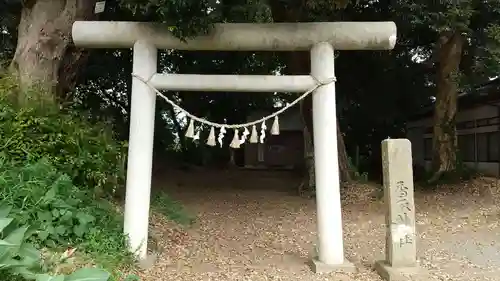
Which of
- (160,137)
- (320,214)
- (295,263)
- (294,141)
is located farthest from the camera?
(294,141)

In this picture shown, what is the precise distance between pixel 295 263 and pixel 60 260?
3327mm

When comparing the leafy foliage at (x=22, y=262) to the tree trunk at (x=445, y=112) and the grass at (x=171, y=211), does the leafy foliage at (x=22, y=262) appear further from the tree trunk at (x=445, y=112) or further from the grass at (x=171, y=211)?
the tree trunk at (x=445, y=112)

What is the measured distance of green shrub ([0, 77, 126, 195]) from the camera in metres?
6.55

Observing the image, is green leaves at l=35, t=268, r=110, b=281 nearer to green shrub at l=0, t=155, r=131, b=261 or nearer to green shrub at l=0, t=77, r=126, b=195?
green shrub at l=0, t=155, r=131, b=261

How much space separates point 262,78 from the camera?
6.36 m

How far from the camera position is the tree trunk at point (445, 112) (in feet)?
40.8

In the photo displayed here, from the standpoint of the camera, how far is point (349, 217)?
1063cm

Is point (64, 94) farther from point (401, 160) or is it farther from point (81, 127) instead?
point (401, 160)

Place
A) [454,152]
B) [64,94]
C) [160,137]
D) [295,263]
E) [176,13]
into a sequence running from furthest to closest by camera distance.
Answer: [160,137]
[454,152]
[64,94]
[295,263]
[176,13]

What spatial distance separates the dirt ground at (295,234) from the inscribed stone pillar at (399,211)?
0.95ft

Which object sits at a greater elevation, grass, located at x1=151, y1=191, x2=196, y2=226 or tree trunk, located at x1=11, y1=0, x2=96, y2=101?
tree trunk, located at x1=11, y1=0, x2=96, y2=101

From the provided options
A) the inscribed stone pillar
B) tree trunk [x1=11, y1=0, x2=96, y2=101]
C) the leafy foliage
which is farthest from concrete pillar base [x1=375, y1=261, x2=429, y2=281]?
tree trunk [x1=11, y1=0, x2=96, y2=101]

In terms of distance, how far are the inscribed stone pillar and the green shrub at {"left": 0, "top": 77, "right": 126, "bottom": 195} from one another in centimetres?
397

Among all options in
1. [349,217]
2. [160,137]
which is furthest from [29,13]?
[160,137]
